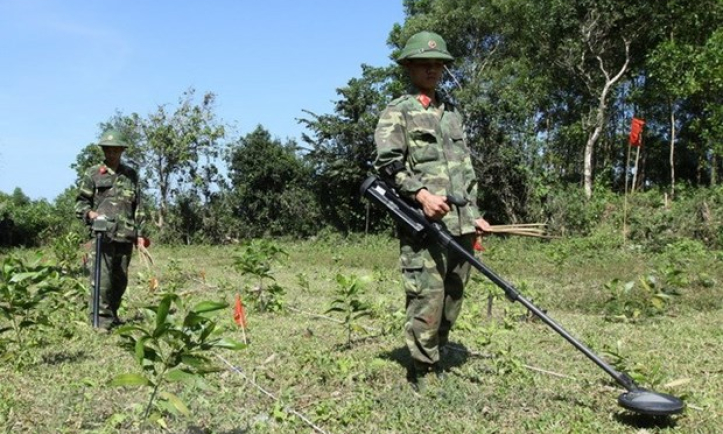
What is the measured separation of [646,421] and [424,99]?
206 centimetres

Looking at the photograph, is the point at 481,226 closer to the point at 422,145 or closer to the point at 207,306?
the point at 422,145

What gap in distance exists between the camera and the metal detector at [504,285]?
3100 mm

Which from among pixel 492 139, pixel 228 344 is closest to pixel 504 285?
pixel 228 344

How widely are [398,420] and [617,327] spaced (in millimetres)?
3199

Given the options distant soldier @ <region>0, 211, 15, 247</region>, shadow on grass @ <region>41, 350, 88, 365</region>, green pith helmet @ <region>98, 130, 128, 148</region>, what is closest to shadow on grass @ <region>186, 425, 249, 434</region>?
shadow on grass @ <region>41, 350, 88, 365</region>

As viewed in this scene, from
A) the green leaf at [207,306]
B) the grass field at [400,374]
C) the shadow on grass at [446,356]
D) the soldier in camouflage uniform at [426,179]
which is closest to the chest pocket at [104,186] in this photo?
the grass field at [400,374]

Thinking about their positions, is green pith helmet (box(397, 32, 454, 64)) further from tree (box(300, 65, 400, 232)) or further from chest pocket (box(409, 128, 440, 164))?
tree (box(300, 65, 400, 232))

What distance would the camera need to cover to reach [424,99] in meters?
3.85

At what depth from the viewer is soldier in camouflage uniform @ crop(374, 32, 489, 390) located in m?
3.71

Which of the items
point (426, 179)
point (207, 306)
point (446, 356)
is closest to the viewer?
point (207, 306)

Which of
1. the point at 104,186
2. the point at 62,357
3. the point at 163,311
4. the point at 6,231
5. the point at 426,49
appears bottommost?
the point at 62,357

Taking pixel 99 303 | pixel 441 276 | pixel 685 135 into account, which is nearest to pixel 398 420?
pixel 441 276

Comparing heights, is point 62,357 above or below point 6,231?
below

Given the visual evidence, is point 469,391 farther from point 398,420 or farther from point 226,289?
point 226,289
